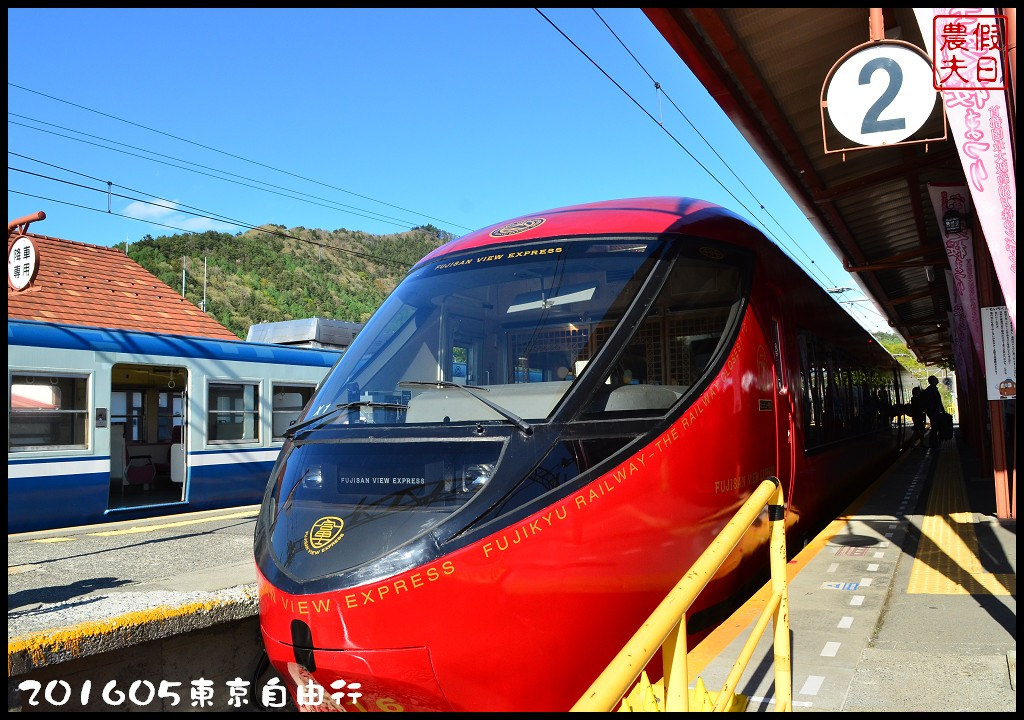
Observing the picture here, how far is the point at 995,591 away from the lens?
5.65 metres

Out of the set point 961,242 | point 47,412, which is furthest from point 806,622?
point 47,412

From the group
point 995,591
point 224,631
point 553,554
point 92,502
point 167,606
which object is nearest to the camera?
point 553,554

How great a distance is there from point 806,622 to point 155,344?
406 inches

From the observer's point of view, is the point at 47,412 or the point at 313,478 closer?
the point at 313,478

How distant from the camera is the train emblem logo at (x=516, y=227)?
5.41m

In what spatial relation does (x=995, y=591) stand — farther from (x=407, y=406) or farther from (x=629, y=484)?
(x=407, y=406)

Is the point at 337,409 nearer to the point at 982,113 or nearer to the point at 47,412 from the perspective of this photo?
the point at 982,113

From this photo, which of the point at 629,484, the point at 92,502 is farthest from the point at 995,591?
the point at 92,502

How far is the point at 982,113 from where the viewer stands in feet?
14.6

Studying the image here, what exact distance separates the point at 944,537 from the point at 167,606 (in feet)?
22.7

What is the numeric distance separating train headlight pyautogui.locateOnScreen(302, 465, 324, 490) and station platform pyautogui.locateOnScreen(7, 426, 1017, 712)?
4.18 feet

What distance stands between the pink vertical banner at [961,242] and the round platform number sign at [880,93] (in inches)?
118

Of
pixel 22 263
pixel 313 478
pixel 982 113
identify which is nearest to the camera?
pixel 313 478

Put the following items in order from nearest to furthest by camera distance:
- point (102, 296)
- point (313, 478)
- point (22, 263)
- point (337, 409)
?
point (313, 478), point (337, 409), point (22, 263), point (102, 296)
